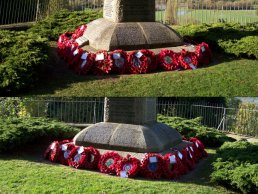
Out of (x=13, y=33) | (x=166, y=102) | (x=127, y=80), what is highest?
(x=13, y=33)

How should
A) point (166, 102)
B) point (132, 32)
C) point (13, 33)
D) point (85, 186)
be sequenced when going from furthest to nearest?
point (166, 102)
point (13, 33)
point (132, 32)
point (85, 186)

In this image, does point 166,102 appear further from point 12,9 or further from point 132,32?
point 132,32

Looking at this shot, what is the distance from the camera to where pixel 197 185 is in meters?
7.54

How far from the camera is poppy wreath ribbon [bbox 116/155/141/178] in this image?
7844 millimetres

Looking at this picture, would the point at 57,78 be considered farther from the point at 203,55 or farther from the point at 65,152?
the point at 203,55

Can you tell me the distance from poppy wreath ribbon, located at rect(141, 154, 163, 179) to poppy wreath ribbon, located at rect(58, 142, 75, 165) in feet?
5.52

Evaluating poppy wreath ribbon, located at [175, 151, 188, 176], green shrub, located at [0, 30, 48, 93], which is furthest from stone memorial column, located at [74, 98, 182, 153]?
green shrub, located at [0, 30, 48, 93]

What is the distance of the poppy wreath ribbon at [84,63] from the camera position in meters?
8.94

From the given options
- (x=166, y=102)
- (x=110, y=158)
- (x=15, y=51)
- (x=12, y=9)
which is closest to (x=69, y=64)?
(x=15, y=51)

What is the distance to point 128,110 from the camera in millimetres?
9094

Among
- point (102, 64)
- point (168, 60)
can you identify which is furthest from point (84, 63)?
point (168, 60)

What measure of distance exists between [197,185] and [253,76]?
9.07ft

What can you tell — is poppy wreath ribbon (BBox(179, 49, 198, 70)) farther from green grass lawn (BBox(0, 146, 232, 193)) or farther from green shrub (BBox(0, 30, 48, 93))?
green shrub (BBox(0, 30, 48, 93))

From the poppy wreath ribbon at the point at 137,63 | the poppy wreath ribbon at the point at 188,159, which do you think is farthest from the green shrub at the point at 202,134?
the poppy wreath ribbon at the point at 137,63
